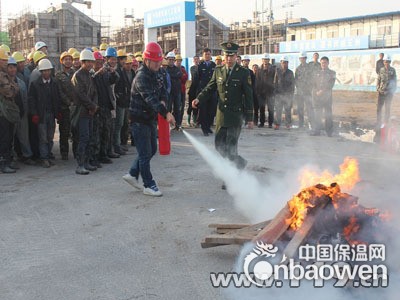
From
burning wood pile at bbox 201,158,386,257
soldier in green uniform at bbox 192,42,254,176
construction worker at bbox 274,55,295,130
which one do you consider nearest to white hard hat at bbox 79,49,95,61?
soldier in green uniform at bbox 192,42,254,176

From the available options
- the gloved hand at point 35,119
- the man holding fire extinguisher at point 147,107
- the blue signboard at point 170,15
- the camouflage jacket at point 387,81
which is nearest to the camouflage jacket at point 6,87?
the gloved hand at point 35,119

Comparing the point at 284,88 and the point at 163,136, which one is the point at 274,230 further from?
the point at 284,88

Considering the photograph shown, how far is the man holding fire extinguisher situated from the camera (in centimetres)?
596

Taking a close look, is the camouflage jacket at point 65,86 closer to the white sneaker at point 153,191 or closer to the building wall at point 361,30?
the white sneaker at point 153,191

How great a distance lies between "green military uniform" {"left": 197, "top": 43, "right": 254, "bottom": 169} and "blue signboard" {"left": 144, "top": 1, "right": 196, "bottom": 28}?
21.6m

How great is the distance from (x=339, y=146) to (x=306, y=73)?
289 cm

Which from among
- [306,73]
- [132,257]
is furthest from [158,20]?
[132,257]

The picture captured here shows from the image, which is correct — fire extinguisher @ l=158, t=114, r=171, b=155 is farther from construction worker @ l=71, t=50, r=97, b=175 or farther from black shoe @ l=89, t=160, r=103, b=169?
black shoe @ l=89, t=160, r=103, b=169

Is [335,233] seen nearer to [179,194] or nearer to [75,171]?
[179,194]

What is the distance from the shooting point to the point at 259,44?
228 feet

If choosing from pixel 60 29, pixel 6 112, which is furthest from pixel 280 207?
pixel 60 29

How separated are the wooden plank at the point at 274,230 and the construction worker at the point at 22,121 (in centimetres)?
573

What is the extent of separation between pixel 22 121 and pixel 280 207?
540cm

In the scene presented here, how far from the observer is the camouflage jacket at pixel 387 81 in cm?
1169
